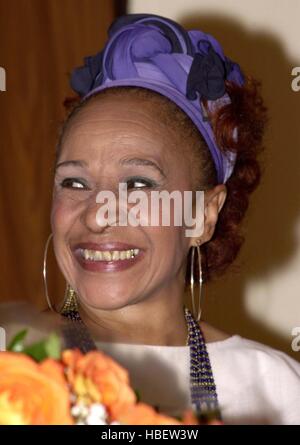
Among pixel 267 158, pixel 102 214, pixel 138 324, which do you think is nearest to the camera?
pixel 102 214

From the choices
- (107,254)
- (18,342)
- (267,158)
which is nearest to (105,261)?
(107,254)

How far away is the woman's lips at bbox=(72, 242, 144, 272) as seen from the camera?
1.03m

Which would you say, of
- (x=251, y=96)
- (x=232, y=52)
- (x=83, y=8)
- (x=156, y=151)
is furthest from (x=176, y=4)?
(x=156, y=151)

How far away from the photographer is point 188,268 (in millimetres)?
1344

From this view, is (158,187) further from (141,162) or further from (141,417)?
(141,417)

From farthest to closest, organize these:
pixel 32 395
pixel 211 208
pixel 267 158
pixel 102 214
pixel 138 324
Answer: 1. pixel 267 158
2. pixel 211 208
3. pixel 138 324
4. pixel 102 214
5. pixel 32 395

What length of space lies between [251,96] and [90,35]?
660 mm

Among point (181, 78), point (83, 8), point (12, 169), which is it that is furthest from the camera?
point (83, 8)

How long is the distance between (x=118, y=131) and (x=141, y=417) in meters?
0.65

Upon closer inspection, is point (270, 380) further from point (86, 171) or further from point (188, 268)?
point (86, 171)

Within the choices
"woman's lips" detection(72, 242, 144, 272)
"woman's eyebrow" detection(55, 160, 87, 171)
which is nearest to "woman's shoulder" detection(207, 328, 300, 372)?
"woman's lips" detection(72, 242, 144, 272)

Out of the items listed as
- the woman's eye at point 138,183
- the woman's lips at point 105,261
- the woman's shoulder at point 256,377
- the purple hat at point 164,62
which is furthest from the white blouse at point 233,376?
the purple hat at point 164,62

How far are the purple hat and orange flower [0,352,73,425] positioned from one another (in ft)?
2.40

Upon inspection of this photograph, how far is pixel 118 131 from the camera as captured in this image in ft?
3.58
